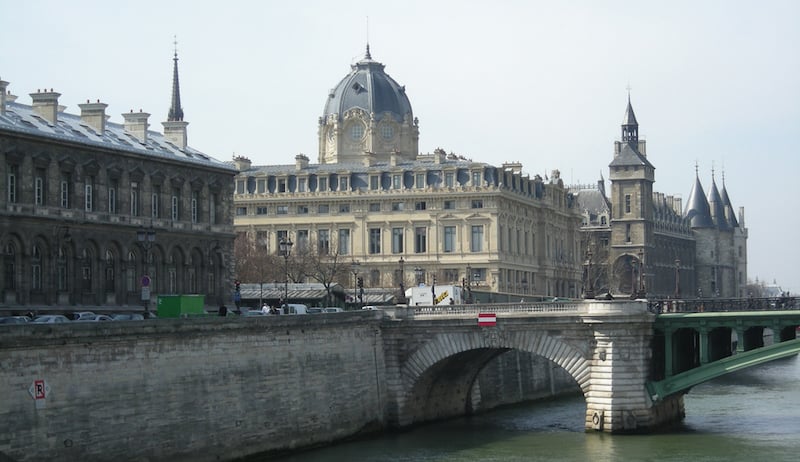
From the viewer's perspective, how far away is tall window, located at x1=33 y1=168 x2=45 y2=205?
66.8 meters

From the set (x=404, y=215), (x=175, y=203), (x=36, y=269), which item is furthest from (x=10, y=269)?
(x=404, y=215)

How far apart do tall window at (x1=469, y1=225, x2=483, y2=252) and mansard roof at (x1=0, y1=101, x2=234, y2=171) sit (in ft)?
155

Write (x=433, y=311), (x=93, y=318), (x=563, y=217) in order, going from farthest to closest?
(x=563, y=217), (x=433, y=311), (x=93, y=318)

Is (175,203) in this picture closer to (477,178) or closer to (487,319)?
(487,319)

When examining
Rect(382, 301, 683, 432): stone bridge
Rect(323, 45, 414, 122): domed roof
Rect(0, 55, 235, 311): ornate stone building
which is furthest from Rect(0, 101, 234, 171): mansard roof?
Rect(323, 45, 414, 122): domed roof

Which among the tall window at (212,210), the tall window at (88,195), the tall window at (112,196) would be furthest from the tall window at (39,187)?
the tall window at (212,210)

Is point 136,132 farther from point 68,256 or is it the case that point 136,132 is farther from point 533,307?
point 533,307

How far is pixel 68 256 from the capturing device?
228 ft

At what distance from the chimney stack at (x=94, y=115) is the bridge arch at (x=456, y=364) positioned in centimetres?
1867

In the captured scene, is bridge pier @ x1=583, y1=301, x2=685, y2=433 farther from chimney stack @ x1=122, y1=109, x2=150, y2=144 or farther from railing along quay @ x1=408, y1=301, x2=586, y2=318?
chimney stack @ x1=122, y1=109, x2=150, y2=144

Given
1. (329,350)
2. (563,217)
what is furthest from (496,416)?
(563,217)

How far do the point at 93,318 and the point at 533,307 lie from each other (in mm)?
20016

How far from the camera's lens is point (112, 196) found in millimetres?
72062

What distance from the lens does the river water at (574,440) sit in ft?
198
